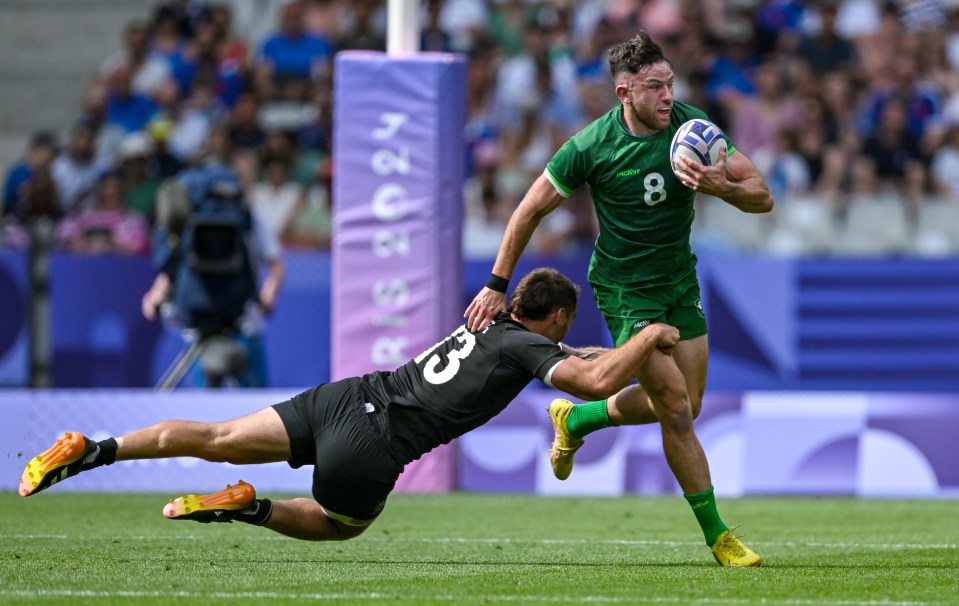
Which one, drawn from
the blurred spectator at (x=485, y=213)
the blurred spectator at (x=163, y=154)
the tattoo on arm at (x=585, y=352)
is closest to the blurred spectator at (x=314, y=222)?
the blurred spectator at (x=485, y=213)

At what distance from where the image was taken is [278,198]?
55.5 feet

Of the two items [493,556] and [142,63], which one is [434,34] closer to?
[142,63]

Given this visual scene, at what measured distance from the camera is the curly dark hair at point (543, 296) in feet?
24.3

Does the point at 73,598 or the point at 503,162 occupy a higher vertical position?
the point at 503,162

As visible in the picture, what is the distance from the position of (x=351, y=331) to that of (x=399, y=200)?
113cm

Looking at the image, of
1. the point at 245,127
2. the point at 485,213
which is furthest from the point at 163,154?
the point at 485,213

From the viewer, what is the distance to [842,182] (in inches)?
656

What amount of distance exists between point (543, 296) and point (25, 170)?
40.8 ft

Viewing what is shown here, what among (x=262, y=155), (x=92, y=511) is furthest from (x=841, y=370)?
(x=92, y=511)

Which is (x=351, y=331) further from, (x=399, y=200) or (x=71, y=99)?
(x=71, y=99)

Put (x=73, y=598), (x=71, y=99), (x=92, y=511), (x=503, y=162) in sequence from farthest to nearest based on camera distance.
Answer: (x=71, y=99) < (x=503, y=162) < (x=92, y=511) < (x=73, y=598)

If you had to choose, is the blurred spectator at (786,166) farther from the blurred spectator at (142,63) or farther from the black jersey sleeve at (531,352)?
the black jersey sleeve at (531,352)

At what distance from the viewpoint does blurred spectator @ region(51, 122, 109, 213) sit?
1814 centimetres

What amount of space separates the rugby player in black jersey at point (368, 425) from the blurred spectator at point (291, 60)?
11626 mm
